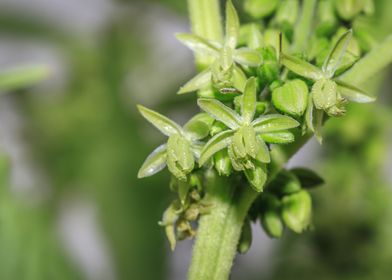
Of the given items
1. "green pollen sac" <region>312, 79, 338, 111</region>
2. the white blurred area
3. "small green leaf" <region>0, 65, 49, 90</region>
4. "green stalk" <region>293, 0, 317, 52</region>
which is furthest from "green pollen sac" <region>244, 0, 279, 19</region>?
the white blurred area

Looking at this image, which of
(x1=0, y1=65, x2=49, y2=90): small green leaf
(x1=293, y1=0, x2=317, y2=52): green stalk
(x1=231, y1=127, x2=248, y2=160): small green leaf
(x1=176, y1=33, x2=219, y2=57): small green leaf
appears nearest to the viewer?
(x1=231, y1=127, x2=248, y2=160): small green leaf

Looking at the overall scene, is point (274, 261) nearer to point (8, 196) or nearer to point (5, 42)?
point (8, 196)

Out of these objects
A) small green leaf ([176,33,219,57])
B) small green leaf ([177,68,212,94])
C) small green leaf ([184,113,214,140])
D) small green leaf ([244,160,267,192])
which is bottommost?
small green leaf ([244,160,267,192])

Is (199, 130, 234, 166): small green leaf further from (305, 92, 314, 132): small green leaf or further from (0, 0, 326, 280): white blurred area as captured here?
(0, 0, 326, 280): white blurred area

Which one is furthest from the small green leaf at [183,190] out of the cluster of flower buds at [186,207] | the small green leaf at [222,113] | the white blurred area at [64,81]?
the white blurred area at [64,81]

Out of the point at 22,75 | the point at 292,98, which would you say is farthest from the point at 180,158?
the point at 22,75

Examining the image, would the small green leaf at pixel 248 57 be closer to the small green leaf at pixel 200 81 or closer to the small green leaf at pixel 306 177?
the small green leaf at pixel 200 81
